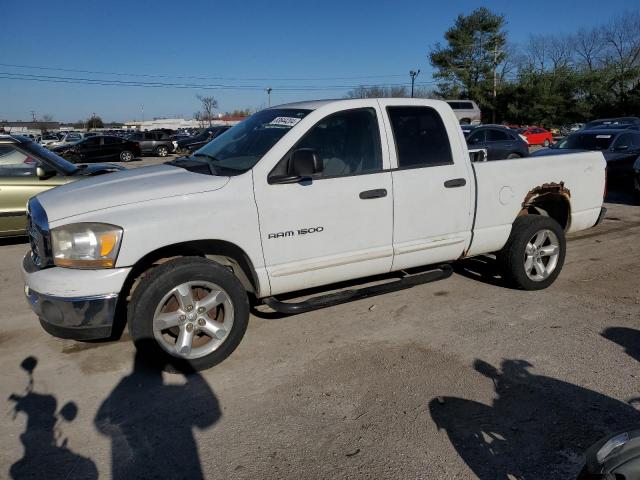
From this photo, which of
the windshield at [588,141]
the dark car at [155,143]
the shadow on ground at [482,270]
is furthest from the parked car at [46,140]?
the shadow on ground at [482,270]

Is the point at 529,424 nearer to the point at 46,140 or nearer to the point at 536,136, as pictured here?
the point at 536,136

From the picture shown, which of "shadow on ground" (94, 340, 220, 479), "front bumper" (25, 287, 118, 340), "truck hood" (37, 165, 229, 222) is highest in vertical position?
"truck hood" (37, 165, 229, 222)

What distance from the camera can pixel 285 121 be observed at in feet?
13.4

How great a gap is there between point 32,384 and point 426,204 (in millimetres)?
3303

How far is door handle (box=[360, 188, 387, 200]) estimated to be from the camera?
13.0ft

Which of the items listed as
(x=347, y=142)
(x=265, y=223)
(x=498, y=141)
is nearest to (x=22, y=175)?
(x=265, y=223)

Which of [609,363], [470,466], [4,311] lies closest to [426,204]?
[609,363]

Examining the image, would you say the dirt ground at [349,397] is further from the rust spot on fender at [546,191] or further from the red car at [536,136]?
the red car at [536,136]

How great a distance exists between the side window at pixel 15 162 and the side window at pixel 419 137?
6042 mm

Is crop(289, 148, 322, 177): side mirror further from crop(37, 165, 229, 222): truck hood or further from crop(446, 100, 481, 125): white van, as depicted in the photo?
crop(446, 100, 481, 125): white van

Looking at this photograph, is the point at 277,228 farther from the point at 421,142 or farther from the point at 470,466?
the point at 470,466

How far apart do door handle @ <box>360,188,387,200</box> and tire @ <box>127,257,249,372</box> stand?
119cm

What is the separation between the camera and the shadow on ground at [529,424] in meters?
2.59

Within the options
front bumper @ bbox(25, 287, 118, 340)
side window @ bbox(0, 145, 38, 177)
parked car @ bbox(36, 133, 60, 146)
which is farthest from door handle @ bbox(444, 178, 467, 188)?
parked car @ bbox(36, 133, 60, 146)
